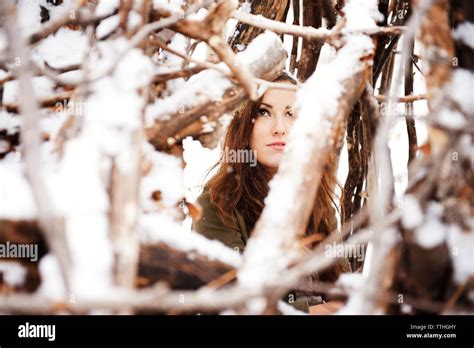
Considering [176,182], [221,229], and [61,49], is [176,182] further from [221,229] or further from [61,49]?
[221,229]

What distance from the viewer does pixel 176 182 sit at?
2.85 feet

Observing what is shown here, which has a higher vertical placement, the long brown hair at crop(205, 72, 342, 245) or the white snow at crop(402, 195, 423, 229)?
the white snow at crop(402, 195, 423, 229)

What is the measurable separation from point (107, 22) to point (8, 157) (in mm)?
347

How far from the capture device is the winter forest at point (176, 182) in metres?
0.58

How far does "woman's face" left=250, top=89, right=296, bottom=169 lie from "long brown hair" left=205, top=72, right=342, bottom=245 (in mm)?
40

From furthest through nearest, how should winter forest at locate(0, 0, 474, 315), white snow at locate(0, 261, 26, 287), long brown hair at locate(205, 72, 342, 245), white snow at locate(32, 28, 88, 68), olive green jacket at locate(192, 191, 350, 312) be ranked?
long brown hair at locate(205, 72, 342, 245) → olive green jacket at locate(192, 191, 350, 312) → white snow at locate(32, 28, 88, 68) → white snow at locate(0, 261, 26, 287) → winter forest at locate(0, 0, 474, 315)

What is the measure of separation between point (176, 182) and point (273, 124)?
2.56 ft

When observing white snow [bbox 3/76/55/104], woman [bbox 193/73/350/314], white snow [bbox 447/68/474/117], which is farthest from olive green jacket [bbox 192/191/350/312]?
white snow [bbox 447/68/474/117]

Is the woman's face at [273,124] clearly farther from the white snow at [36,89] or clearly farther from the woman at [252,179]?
the white snow at [36,89]

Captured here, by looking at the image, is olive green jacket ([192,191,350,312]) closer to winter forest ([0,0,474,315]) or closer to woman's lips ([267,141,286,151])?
woman's lips ([267,141,286,151])

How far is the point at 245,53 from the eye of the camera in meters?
1.05

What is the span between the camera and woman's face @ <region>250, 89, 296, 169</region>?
1.55 metres

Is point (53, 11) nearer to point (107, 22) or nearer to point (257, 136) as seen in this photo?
point (107, 22)
